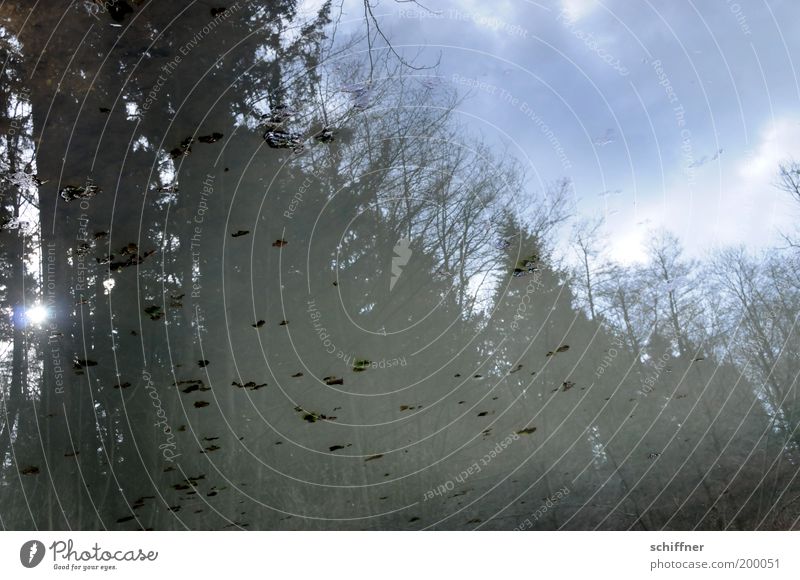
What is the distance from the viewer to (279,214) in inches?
121

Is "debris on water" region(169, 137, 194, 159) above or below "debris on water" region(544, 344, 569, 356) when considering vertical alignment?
above

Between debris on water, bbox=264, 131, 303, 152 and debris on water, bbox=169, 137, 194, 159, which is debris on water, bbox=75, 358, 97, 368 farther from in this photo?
debris on water, bbox=264, 131, 303, 152

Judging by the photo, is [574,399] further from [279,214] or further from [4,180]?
[4,180]

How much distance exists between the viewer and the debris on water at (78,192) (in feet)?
9.53

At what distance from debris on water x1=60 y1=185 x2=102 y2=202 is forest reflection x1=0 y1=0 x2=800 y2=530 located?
0.07ft

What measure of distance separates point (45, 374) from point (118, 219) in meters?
0.93

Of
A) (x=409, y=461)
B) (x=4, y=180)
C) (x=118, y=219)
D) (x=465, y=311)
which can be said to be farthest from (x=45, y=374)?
(x=465, y=311)

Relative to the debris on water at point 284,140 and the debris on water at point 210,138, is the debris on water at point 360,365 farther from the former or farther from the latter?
the debris on water at point 210,138

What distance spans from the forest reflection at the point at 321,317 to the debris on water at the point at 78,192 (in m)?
0.02

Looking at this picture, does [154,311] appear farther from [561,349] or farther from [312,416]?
[561,349]

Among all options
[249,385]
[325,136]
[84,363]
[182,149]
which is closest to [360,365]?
[249,385]

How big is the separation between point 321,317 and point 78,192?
1.53 m

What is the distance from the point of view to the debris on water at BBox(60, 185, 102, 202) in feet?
9.53

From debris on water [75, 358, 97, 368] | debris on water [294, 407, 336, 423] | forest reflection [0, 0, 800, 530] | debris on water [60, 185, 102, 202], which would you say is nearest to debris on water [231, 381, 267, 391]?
forest reflection [0, 0, 800, 530]
